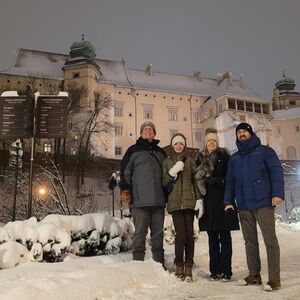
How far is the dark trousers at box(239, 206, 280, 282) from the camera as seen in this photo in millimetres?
5309

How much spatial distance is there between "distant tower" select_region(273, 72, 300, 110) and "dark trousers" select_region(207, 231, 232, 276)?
6996 cm

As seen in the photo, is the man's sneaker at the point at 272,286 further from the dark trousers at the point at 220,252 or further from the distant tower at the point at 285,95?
the distant tower at the point at 285,95

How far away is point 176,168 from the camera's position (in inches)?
245

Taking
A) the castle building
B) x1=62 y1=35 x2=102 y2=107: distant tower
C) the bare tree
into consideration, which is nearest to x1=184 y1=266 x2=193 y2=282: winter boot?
the bare tree

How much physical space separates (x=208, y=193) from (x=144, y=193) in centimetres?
97

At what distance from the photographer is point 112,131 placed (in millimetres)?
53719

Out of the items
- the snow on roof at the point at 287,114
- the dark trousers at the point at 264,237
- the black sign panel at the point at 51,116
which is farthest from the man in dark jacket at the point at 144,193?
the snow on roof at the point at 287,114

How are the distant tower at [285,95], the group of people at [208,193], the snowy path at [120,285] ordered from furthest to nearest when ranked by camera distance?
the distant tower at [285,95], the group of people at [208,193], the snowy path at [120,285]

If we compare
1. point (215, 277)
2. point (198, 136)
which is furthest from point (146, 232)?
Result: point (198, 136)

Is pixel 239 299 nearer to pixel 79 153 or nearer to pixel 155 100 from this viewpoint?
pixel 79 153

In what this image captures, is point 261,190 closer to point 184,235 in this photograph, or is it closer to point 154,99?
point 184,235

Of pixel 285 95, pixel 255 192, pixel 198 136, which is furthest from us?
pixel 285 95

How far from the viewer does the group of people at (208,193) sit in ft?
18.5

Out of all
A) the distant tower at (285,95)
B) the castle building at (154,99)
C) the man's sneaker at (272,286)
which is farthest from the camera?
the distant tower at (285,95)
